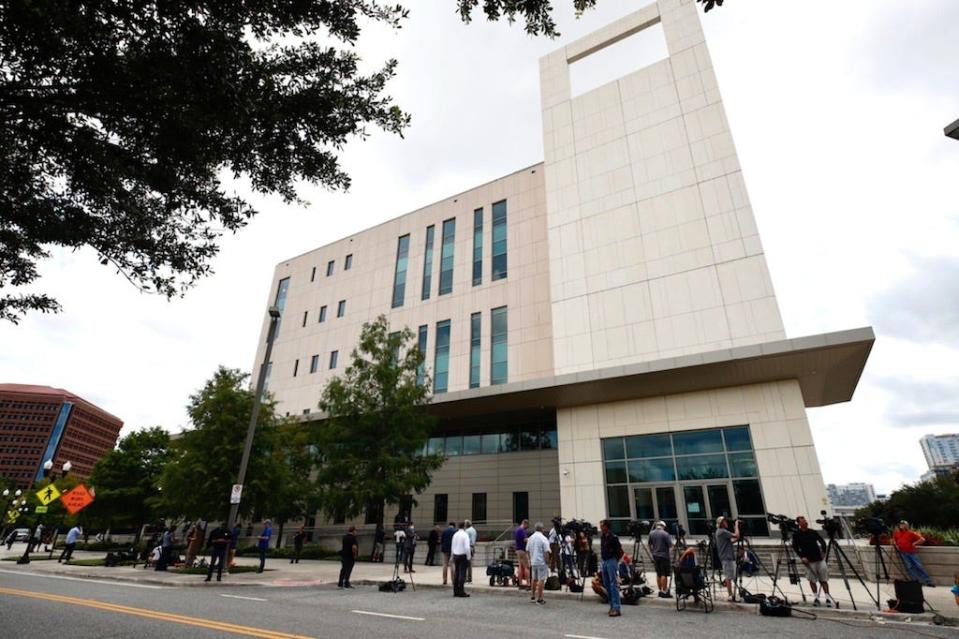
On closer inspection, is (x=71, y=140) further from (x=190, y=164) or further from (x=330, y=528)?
(x=330, y=528)

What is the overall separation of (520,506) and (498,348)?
32.6ft

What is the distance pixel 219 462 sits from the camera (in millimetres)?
18812

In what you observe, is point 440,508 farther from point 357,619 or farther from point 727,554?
point 357,619

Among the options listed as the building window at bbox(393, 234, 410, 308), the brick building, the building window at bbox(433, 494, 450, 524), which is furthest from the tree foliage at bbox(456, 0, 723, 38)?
the brick building

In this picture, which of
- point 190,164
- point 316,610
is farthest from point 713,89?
point 316,610

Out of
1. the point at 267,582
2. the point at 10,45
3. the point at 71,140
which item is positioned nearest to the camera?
the point at 10,45

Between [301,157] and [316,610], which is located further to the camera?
[316,610]

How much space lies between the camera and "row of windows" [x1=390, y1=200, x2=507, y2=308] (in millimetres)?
34000

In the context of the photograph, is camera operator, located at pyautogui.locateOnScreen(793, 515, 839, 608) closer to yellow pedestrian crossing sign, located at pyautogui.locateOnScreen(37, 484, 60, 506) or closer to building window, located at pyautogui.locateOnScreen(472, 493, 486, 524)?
building window, located at pyautogui.locateOnScreen(472, 493, 486, 524)

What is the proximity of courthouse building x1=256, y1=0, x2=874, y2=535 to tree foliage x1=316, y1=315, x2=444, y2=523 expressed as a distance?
4542mm

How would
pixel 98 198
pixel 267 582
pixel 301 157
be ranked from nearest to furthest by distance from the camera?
pixel 301 157 → pixel 98 198 → pixel 267 582

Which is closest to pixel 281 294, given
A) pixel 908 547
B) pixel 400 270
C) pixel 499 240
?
pixel 400 270

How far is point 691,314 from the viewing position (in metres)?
24.0

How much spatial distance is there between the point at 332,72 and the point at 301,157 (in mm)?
1289
